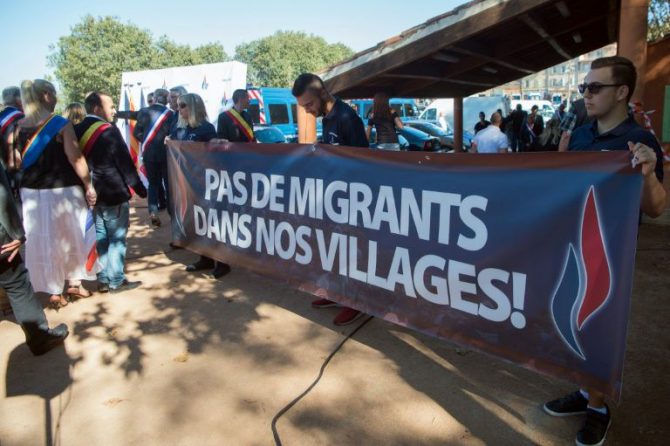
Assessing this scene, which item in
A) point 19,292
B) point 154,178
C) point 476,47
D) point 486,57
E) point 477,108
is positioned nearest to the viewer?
point 19,292

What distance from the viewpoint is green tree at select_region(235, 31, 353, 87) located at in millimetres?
72625

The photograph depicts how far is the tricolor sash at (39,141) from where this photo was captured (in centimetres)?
377

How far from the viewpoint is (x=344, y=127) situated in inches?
145

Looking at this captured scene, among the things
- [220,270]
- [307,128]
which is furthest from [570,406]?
[307,128]

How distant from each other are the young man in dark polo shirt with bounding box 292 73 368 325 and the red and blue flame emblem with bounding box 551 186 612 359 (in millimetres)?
1802

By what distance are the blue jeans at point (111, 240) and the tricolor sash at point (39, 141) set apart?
711 mm

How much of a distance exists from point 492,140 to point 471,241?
5690 mm

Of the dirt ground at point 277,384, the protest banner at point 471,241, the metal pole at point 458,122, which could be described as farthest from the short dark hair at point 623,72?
the metal pole at point 458,122

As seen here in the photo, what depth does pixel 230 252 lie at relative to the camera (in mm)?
4531

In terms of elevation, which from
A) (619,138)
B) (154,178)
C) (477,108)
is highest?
(477,108)

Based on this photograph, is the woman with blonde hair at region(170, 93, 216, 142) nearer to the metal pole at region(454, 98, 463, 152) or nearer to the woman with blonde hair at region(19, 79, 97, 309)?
the woman with blonde hair at region(19, 79, 97, 309)

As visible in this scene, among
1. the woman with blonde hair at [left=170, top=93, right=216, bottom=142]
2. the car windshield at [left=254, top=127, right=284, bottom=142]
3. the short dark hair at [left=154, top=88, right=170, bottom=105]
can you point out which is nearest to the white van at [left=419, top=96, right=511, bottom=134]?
the car windshield at [left=254, top=127, right=284, bottom=142]

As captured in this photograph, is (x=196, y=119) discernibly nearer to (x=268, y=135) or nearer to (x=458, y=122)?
(x=458, y=122)

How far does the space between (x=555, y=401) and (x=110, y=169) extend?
407 centimetres
